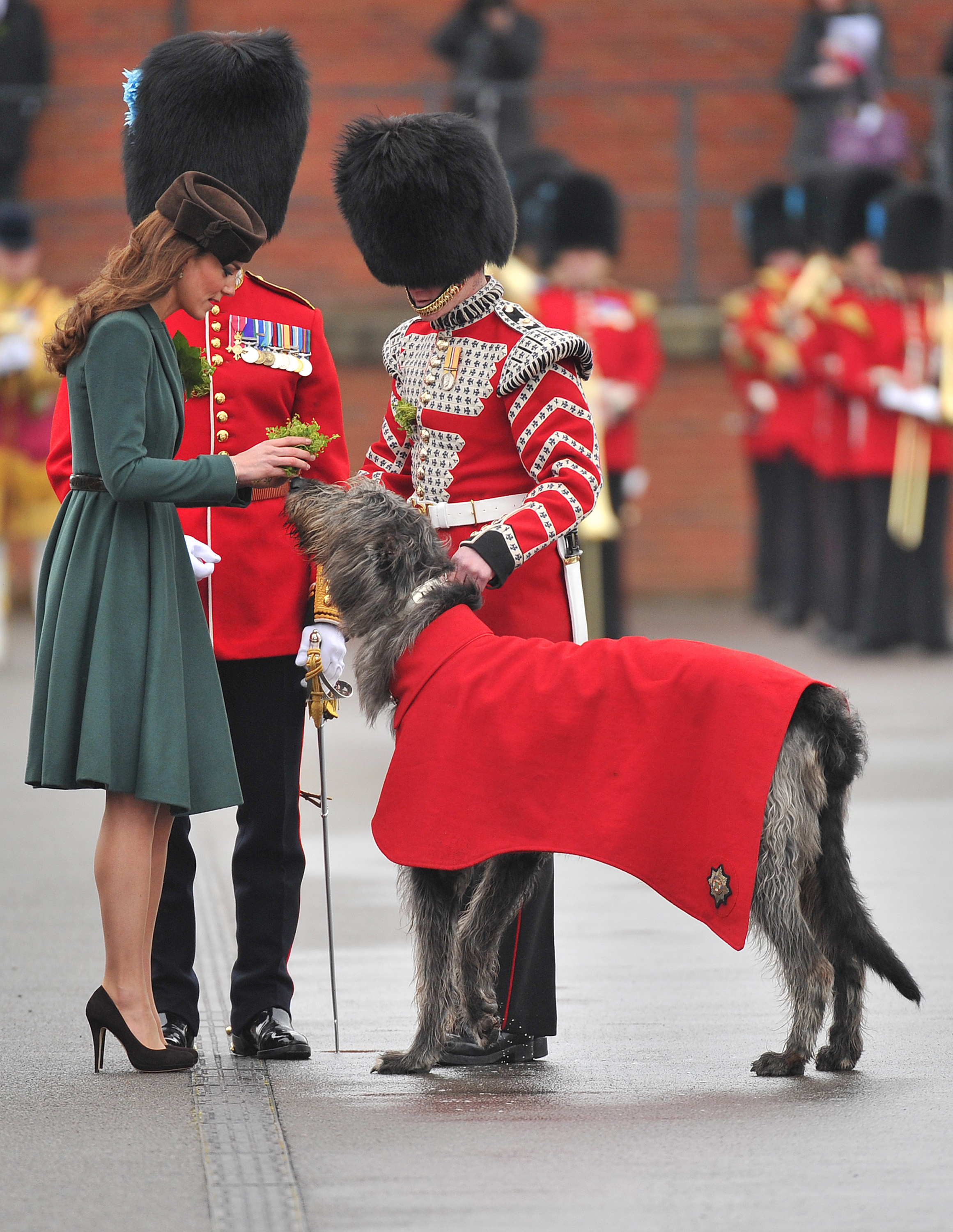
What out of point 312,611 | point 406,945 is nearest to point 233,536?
point 312,611

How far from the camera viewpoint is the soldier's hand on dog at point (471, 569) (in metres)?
4.59

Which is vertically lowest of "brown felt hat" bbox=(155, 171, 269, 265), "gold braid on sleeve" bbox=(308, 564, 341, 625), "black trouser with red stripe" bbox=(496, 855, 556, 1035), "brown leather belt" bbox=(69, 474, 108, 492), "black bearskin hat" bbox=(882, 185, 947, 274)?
"black trouser with red stripe" bbox=(496, 855, 556, 1035)

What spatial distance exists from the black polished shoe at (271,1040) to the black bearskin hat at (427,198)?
65.8 inches

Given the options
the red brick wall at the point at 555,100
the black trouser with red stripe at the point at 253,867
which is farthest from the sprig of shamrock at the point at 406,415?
the red brick wall at the point at 555,100

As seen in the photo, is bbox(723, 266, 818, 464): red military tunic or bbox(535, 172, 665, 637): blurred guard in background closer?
bbox(535, 172, 665, 637): blurred guard in background

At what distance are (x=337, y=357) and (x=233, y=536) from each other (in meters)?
11.8

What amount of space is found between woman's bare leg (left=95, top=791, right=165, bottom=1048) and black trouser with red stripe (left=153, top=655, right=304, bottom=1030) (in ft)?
0.99

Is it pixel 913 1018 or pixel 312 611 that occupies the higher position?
pixel 312 611

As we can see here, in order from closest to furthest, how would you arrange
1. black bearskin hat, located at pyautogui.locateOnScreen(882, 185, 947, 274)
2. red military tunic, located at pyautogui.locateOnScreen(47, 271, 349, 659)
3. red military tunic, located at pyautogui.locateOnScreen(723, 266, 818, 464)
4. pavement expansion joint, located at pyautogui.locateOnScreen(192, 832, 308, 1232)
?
pavement expansion joint, located at pyautogui.locateOnScreen(192, 832, 308, 1232), red military tunic, located at pyautogui.locateOnScreen(47, 271, 349, 659), black bearskin hat, located at pyautogui.locateOnScreen(882, 185, 947, 274), red military tunic, located at pyautogui.locateOnScreen(723, 266, 818, 464)

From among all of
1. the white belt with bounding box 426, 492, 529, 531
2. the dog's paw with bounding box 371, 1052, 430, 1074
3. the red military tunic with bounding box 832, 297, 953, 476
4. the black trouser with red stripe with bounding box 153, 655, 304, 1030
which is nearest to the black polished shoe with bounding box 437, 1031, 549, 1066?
the dog's paw with bounding box 371, 1052, 430, 1074

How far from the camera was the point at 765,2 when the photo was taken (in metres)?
17.5

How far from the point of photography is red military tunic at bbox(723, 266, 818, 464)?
14.8m

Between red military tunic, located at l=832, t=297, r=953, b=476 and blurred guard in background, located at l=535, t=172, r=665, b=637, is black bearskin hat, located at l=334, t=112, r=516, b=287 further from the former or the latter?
red military tunic, located at l=832, t=297, r=953, b=476

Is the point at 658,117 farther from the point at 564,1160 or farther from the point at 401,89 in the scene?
the point at 564,1160
